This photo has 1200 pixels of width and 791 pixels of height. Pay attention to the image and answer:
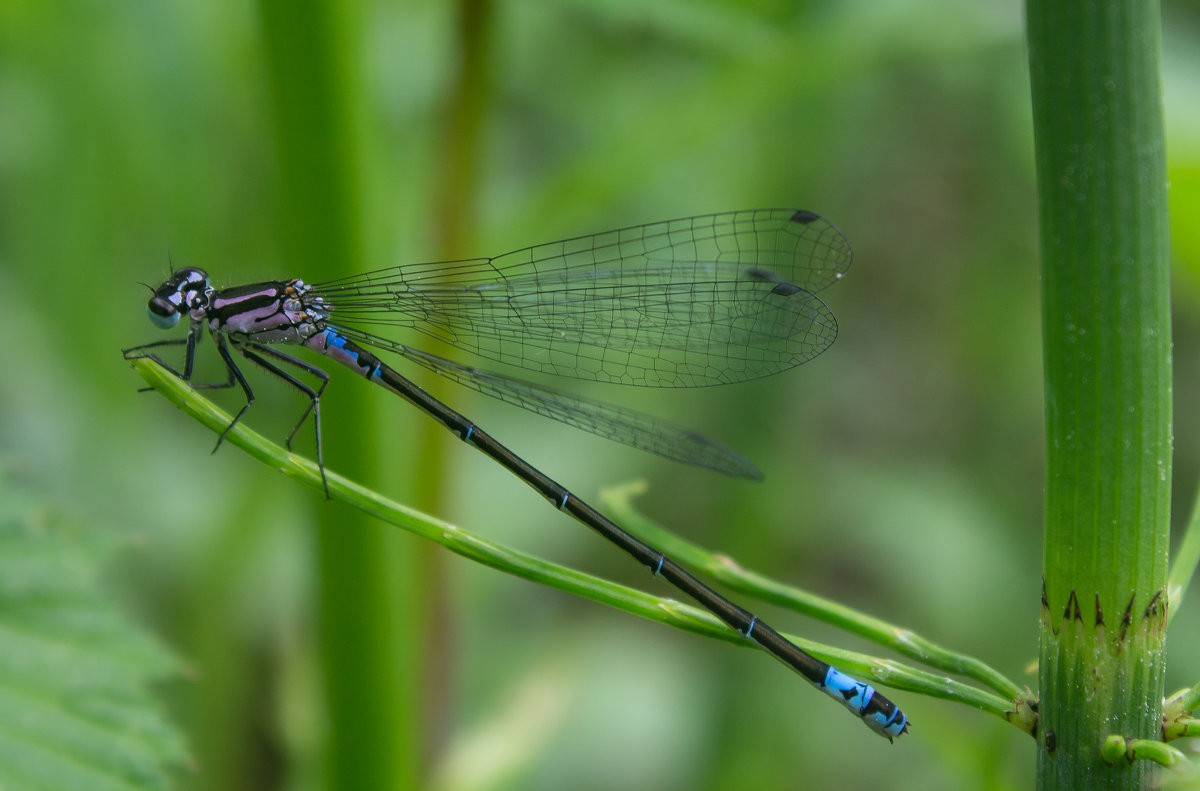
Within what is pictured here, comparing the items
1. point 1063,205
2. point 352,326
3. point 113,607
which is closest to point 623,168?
point 352,326

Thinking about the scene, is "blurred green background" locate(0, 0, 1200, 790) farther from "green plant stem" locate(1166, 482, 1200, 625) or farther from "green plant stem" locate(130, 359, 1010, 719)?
"green plant stem" locate(1166, 482, 1200, 625)

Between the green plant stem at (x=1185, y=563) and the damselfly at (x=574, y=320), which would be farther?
the damselfly at (x=574, y=320)

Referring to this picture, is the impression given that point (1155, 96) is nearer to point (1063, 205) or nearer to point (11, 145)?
point (1063, 205)

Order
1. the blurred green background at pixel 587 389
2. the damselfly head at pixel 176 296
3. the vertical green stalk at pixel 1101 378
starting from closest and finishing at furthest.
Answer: the vertical green stalk at pixel 1101 378, the damselfly head at pixel 176 296, the blurred green background at pixel 587 389

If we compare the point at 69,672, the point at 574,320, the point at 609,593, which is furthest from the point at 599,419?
the point at 609,593

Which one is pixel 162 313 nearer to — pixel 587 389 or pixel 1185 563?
pixel 1185 563

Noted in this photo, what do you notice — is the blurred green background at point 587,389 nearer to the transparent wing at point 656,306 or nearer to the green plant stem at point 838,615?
the transparent wing at point 656,306

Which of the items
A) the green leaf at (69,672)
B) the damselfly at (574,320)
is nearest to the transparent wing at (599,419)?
the damselfly at (574,320)
